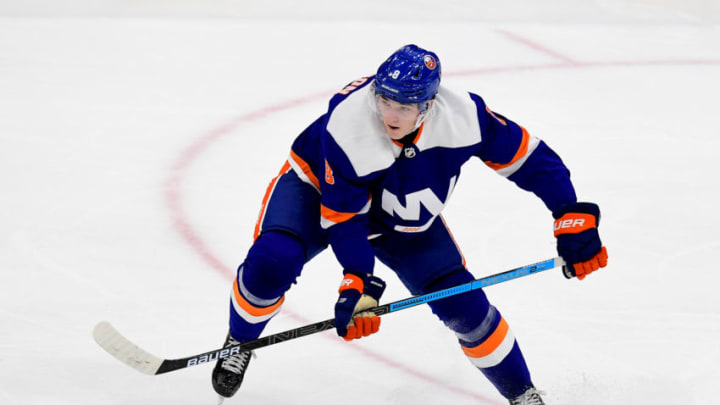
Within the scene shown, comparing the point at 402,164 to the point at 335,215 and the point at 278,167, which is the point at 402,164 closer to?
the point at 335,215

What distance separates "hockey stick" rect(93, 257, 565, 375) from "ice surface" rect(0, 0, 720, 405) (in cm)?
17

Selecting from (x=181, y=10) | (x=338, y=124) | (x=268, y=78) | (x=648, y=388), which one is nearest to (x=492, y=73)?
(x=268, y=78)

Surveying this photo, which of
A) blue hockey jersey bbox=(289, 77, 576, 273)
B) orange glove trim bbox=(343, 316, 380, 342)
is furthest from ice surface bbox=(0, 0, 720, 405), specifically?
blue hockey jersey bbox=(289, 77, 576, 273)

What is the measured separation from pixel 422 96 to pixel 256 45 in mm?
3832

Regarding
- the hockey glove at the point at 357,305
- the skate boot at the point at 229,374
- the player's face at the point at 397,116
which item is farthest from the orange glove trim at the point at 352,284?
the skate boot at the point at 229,374

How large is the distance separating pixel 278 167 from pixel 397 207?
2.04m

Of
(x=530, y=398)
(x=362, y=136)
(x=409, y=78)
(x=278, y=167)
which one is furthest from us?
(x=278, y=167)

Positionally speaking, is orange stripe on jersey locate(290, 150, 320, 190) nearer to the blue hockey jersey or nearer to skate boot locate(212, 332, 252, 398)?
the blue hockey jersey

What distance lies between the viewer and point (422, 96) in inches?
106

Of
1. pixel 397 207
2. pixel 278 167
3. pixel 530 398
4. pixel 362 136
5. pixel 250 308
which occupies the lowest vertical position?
pixel 278 167

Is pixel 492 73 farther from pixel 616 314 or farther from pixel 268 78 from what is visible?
pixel 616 314

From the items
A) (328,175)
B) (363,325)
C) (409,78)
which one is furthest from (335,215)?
(409,78)

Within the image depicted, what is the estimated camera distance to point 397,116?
8.87 ft

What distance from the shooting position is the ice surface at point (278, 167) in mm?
3430
